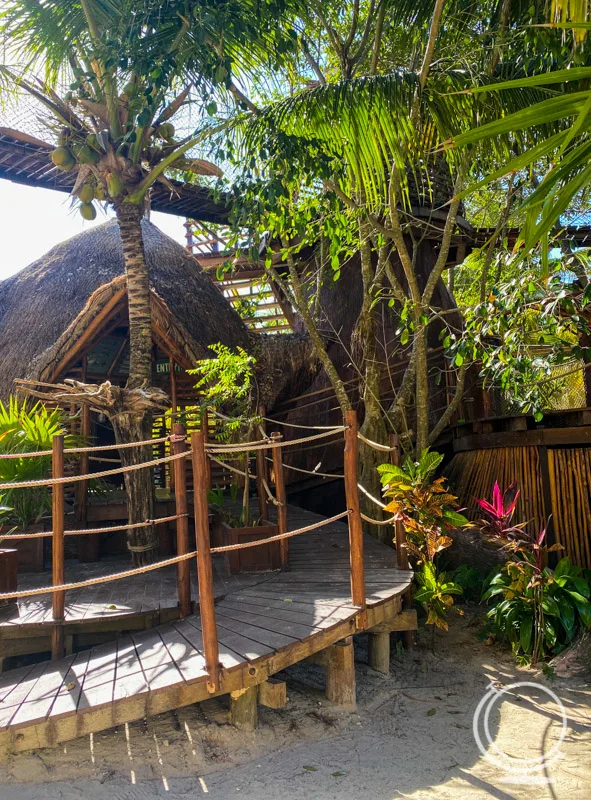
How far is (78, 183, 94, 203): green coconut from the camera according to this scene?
4996mm

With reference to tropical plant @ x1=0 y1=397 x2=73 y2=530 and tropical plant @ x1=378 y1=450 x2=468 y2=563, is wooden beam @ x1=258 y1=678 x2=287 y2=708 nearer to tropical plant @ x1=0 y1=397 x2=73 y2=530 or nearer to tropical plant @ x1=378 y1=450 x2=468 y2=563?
tropical plant @ x1=378 y1=450 x2=468 y2=563

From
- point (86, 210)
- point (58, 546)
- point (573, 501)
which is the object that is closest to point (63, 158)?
point (86, 210)

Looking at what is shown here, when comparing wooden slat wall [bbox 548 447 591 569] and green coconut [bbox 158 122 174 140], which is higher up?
green coconut [bbox 158 122 174 140]

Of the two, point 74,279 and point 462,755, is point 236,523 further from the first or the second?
point 74,279

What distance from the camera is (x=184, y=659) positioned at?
305 cm

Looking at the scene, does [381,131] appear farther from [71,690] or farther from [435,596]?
[71,690]

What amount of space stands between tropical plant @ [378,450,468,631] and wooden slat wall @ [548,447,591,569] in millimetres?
1107

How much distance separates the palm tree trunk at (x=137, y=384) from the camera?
194 inches

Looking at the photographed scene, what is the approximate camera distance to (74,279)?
8273 millimetres

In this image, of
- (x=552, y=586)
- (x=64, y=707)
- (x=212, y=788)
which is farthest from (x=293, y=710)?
(x=552, y=586)

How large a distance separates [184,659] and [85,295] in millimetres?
5951

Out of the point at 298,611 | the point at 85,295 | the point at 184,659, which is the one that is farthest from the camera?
the point at 85,295

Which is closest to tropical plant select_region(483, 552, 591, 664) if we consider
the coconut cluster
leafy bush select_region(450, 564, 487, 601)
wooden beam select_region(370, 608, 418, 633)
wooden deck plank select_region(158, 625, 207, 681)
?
wooden beam select_region(370, 608, 418, 633)

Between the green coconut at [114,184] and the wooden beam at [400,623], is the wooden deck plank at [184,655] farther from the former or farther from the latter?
the green coconut at [114,184]
